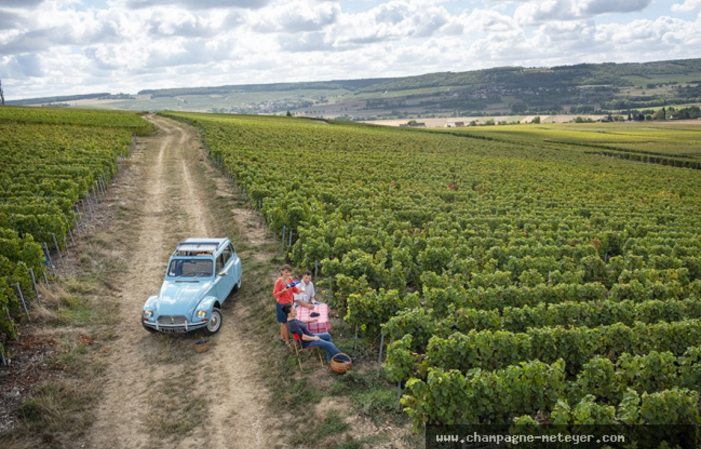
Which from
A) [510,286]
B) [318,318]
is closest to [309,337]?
[318,318]

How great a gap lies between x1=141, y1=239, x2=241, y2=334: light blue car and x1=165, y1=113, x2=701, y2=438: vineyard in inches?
120

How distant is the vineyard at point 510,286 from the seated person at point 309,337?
86cm

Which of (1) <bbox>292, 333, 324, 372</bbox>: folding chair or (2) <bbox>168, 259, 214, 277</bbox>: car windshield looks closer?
(1) <bbox>292, 333, 324, 372</bbox>: folding chair

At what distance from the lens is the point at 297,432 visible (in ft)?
32.4

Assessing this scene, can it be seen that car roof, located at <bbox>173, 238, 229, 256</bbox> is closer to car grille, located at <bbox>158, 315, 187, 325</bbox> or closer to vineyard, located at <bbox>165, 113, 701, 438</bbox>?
car grille, located at <bbox>158, 315, 187, 325</bbox>

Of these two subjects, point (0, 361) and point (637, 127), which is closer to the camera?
point (0, 361)

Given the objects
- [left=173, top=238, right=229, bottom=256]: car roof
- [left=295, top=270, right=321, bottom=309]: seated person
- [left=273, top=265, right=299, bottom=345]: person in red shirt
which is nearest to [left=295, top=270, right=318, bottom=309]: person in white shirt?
[left=295, top=270, right=321, bottom=309]: seated person

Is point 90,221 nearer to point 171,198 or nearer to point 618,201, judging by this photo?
point 171,198

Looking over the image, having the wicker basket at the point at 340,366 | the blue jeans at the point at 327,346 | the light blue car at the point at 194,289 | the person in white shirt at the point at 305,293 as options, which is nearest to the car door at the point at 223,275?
the light blue car at the point at 194,289

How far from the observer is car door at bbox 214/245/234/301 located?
49.1 ft

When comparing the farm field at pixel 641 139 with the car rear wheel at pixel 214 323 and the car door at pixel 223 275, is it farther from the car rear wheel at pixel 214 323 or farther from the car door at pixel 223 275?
the car rear wheel at pixel 214 323

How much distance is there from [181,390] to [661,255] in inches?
712

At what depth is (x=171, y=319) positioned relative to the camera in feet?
43.5

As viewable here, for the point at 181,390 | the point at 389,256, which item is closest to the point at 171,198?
the point at 389,256
